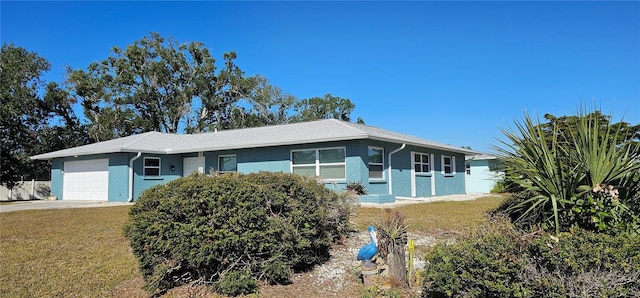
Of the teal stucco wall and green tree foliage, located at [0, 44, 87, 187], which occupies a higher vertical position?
green tree foliage, located at [0, 44, 87, 187]

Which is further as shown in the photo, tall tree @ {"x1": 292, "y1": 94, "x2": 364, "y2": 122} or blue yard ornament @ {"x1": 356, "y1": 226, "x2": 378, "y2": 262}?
tall tree @ {"x1": 292, "y1": 94, "x2": 364, "y2": 122}

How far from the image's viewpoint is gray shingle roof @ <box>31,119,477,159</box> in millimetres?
15844

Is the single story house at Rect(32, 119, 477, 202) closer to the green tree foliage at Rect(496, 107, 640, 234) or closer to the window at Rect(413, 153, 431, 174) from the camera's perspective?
the window at Rect(413, 153, 431, 174)

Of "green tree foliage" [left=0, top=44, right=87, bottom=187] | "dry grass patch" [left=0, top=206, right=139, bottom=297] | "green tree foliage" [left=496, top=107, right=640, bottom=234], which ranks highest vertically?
"green tree foliage" [left=0, top=44, right=87, bottom=187]

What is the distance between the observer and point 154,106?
34219 millimetres

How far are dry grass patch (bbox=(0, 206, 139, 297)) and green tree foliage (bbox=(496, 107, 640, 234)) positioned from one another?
4.94 m

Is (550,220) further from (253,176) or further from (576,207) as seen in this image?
(253,176)

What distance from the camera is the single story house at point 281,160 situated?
1582 cm

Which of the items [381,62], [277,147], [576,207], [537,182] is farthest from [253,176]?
[381,62]

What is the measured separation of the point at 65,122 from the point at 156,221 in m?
34.4

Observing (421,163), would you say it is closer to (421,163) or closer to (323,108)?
(421,163)

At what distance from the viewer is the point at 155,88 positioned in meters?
34.2

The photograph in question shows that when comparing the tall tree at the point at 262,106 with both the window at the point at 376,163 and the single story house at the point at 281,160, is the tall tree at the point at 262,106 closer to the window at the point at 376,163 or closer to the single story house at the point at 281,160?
the single story house at the point at 281,160

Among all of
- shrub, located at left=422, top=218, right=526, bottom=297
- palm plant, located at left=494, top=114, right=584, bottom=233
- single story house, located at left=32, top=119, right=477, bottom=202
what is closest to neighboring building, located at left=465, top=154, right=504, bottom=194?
single story house, located at left=32, top=119, right=477, bottom=202
